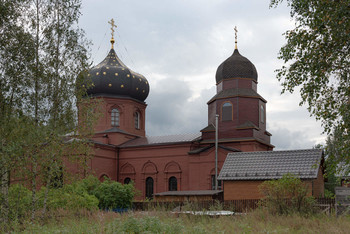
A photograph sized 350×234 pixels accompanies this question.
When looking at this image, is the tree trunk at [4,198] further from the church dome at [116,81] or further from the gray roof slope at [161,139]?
the church dome at [116,81]

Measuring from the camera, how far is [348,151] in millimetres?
11297

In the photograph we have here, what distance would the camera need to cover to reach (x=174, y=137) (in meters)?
38.2

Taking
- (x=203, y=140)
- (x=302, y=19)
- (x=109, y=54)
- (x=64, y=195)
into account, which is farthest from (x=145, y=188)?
(x=302, y=19)

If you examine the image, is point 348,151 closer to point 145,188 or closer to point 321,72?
A: point 321,72

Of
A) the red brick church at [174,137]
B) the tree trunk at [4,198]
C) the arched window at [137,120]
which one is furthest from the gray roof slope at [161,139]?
the tree trunk at [4,198]

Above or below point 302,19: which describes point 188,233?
below

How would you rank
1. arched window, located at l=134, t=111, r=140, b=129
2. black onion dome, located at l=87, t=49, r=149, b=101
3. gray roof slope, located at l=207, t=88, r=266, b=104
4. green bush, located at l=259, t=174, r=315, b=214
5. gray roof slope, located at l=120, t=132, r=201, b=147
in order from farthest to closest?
1. arched window, located at l=134, t=111, r=140, b=129
2. black onion dome, located at l=87, t=49, r=149, b=101
3. gray roof slope, located at l=120, t=132, r=201, b=147
4. gray roof slope, located at l=207, t=88, r=266, b=104
5. green bush, located at l=259, t=174, r=315, b=214

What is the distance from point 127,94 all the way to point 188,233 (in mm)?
30901

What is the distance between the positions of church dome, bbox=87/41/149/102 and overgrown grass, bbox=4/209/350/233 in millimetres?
26613

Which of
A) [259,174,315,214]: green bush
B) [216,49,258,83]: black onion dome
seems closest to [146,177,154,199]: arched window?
[216,49,258,83]: black onion dome

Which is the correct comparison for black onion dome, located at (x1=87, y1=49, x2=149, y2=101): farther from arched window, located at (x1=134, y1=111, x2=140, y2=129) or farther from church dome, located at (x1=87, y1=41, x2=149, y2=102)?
arched window, located at (x1=134, y1=111, x2=140, y2=129)

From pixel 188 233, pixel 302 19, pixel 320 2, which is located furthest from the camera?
pixel 302 19

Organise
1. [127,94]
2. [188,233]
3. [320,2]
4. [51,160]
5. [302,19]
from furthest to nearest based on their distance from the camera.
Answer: [127,94], [51,160], [302,19], [320,2], [188,233]

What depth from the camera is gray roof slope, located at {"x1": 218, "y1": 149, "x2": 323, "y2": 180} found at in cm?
2238
